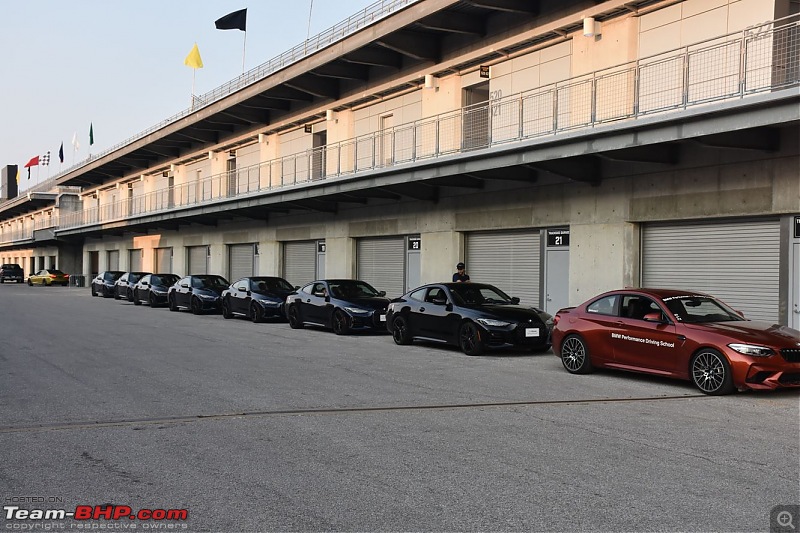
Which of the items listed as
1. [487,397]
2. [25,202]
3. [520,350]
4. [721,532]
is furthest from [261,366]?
[25,202]

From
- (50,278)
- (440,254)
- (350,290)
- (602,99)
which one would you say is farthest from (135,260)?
(602,99)

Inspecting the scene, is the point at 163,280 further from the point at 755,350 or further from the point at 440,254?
the point at 755,350

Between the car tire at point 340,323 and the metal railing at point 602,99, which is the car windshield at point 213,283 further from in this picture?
the car tire at point 340,323

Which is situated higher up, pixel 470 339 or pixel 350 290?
pixel 350 290

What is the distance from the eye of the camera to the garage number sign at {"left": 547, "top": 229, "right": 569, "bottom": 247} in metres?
19.4

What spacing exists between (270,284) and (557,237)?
378 inches

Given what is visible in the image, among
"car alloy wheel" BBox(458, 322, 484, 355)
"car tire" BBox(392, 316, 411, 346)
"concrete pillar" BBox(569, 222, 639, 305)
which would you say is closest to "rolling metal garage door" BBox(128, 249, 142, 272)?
"car tire" BBox(392, 316, 411, 346)

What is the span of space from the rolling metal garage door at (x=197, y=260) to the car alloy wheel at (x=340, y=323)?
23.3 m

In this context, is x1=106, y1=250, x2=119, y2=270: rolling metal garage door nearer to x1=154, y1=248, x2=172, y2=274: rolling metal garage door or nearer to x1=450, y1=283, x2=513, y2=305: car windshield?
x1=154, y1=248, x2=172, y2=274: rolling metal garage door

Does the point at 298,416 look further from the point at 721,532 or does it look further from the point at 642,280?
the point at 642,280

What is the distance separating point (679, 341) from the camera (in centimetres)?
1034

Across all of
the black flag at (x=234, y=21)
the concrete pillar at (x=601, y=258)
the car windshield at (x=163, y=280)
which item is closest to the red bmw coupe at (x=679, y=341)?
the concrete pillar at (x=601, y=258)

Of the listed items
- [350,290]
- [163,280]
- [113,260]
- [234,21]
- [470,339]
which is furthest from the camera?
[113,260]

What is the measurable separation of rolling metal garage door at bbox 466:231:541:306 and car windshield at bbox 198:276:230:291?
10.3 metres
